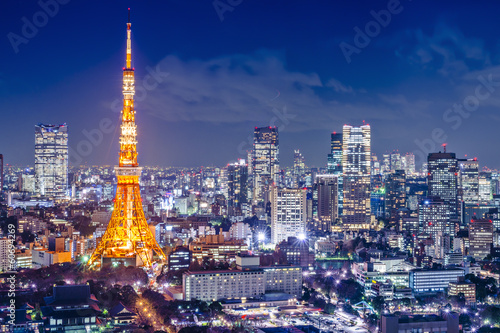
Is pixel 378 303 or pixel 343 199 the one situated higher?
pixel 343 199

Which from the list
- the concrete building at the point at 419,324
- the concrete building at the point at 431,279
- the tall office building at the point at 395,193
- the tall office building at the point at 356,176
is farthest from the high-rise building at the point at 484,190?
the concrete building at the point at 419,324

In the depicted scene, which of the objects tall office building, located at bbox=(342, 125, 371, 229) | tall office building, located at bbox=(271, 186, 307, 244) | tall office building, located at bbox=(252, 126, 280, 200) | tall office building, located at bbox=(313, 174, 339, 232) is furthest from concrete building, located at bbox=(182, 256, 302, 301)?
tall office building, located at bbox=(252, 126, 280, 200)

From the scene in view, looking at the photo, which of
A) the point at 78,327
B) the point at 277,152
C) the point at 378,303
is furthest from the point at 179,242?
the point at 277,152

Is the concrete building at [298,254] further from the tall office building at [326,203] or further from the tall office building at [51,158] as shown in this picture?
the tall office building at [51,158]

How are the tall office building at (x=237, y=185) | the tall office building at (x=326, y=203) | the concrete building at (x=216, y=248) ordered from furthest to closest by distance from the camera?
the tall office building at (x=237, y=185)
the tall office building at (x=326, y=203)
the concrete building at (x=216, y=248)

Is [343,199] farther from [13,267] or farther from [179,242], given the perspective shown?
[13,267]
